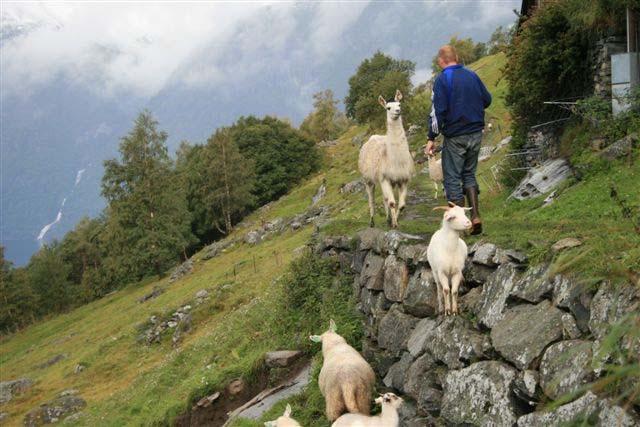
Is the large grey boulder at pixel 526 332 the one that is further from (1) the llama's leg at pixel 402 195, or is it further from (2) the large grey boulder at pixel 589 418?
(1) the llama's leg at pixel 402 195

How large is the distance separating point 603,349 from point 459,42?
101 m

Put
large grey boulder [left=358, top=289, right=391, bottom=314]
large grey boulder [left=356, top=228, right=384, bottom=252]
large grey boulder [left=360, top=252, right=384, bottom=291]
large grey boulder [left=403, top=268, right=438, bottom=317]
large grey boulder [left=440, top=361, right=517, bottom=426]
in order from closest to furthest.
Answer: large grey boulder [left=440, top=361, right=517, bottom=426] < large grey boulder [left=403, top=268, right=438, bottom=317] < large grey boulder [left=358, top=289, right=391, bottom=314] < large grey boulder [left=360, top=252, right=384, bottom=291] < large grey boulder [left=356, top=228, right=384, bottom=252]

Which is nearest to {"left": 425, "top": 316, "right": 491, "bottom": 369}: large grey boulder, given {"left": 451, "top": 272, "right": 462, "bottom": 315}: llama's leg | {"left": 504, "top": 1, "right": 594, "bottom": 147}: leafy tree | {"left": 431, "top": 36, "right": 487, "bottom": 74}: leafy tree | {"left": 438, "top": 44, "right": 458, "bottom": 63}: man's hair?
{"left": 451, "top": 272, "right": 462, "bottom": 315}: llama's leg

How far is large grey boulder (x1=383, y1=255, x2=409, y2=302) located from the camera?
1028 cm

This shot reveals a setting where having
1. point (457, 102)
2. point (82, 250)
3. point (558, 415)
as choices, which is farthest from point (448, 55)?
point (82, 250)

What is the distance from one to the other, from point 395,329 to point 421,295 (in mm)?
968

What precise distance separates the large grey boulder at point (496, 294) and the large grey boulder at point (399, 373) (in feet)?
5.61

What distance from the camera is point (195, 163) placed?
262 ft

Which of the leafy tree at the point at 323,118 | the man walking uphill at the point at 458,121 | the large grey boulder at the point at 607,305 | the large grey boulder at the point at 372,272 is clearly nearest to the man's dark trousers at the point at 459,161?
the man walking uphill at the point at 458,121

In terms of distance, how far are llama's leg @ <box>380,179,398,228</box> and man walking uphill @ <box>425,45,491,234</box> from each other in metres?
2.45

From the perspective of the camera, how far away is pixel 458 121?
9734 mm

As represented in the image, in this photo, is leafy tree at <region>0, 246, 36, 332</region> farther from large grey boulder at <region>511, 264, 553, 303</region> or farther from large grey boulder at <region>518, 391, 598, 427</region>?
large grey boulder at <region>518, 391, 598, 427</region>

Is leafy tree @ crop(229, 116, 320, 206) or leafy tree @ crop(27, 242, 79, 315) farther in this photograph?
leafy tree @ crop(27, 242, 79, 315)

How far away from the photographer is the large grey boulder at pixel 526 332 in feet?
20.9
